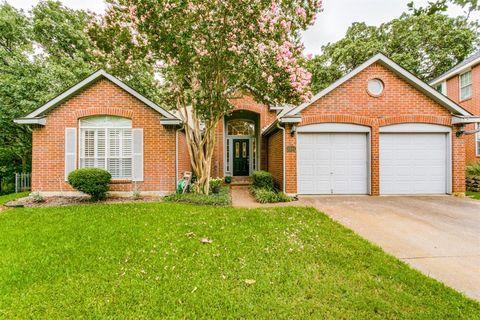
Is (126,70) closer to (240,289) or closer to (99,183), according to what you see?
(99,183)

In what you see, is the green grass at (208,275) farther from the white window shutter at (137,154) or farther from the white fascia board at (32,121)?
the white fascia board at (32,121)

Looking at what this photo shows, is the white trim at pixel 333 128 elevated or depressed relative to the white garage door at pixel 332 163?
elevated

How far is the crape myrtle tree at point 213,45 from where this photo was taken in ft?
24.0

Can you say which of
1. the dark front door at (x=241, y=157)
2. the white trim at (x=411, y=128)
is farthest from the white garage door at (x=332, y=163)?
the dark front door at (x=241, y=157)

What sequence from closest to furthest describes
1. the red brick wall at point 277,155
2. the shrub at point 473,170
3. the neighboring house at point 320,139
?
the neighboring house at point 320,139
the red brick wall at point 277,155
the shrub at point 473,170

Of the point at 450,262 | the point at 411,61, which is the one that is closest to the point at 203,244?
the point at 450,262

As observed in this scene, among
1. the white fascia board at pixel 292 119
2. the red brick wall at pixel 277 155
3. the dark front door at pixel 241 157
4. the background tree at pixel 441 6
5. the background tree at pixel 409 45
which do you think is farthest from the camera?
the background tree at pixel 409 45

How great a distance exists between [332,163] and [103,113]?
31.2 feet

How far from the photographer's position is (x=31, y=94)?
522 inches

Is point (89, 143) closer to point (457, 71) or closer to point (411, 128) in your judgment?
point (411, 128)

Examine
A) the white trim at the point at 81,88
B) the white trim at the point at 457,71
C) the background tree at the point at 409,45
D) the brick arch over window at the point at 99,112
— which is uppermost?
the background tree at the point at 409,45

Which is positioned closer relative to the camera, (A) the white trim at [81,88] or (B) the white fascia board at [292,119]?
(B) the white fascia board at [292,119]

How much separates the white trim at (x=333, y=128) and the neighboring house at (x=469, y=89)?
939cm

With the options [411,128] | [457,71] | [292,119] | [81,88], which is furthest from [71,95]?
[457,71]
